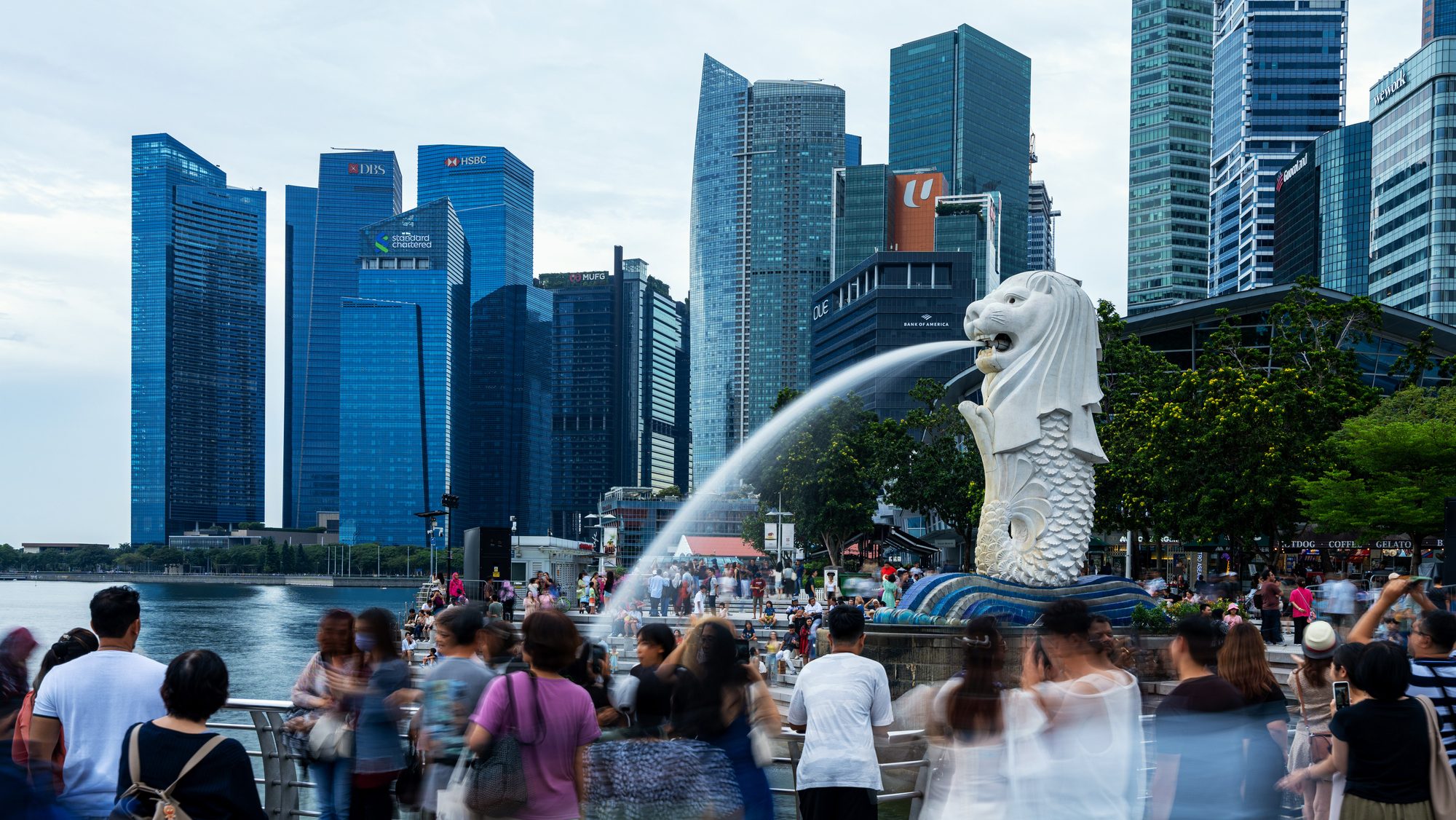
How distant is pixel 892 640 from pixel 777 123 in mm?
172369

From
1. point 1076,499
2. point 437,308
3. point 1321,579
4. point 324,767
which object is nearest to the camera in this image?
point 324,767

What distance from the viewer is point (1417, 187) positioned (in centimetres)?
8694

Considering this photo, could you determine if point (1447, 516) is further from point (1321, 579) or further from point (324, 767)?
point (1321, 579)

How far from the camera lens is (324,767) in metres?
5.82

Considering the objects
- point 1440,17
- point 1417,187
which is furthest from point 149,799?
point 1440,17

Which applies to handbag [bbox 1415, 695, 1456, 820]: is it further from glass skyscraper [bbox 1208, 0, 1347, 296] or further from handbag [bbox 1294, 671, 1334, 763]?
glass skyscraper [bbox 1208, 0, 1347, 296]

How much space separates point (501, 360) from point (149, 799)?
611ft

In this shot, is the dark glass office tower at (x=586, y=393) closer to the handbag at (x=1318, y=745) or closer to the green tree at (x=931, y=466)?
the green tree at (x=931, y=466)

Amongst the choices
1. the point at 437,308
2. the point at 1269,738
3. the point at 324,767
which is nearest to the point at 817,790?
the point at 1269,738

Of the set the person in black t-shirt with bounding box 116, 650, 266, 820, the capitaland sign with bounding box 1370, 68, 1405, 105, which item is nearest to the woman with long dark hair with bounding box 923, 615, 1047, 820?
the person in black t-shirt with bounding box 116, 650, 266, 820

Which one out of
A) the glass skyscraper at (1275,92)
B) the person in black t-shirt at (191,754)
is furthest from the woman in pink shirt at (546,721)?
the glass skyscraper at (1275,92)

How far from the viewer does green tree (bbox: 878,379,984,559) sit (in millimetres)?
45531

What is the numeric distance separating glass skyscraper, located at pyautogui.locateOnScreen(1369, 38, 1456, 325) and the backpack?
93.8 m

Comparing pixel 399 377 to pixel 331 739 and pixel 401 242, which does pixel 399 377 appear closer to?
pixel 401 242
